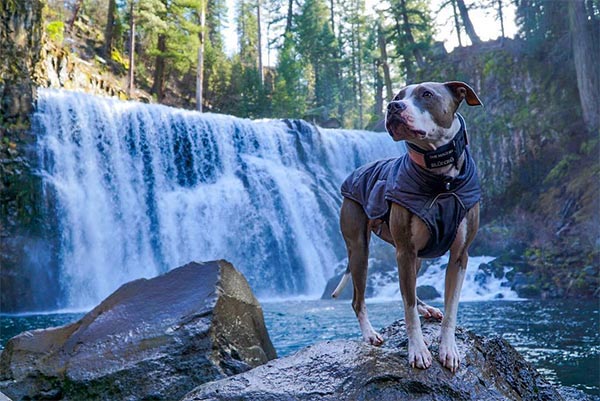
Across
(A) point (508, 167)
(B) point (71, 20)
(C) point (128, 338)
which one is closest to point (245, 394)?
(C) point (128, 338)

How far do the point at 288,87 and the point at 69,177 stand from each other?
21008mm

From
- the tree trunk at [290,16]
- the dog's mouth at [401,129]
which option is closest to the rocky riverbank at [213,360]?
the dog's mouth at [401,129]

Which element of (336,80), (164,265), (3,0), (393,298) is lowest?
(393,298)

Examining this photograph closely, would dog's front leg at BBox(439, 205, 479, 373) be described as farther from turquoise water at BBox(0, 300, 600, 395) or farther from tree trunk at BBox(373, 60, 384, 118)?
tree trunk at BBox(373, 60, 384, 118)

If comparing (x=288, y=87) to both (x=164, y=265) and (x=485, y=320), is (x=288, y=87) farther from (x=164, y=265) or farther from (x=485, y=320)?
(x=485, y=320)

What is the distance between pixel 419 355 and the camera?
9.60 ft

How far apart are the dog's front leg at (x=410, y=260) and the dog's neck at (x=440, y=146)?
0.86 feet

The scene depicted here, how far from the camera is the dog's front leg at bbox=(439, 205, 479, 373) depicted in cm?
299

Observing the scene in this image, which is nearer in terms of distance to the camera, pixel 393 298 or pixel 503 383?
pixel 503 383

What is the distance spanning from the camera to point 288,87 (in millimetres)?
35125

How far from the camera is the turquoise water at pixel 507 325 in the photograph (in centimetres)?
658

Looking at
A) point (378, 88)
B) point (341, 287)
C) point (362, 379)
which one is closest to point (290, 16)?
point (378, 88)

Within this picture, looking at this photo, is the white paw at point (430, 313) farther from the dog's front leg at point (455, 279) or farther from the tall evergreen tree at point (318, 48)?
the tall evergreen tree at point (318, 48)

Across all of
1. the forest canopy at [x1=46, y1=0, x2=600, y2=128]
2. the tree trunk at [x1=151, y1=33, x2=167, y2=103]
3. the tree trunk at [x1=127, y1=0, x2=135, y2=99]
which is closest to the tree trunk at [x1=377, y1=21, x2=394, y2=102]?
the forest canopy at [x1=46, y1=0, x2=600, y2=128]
